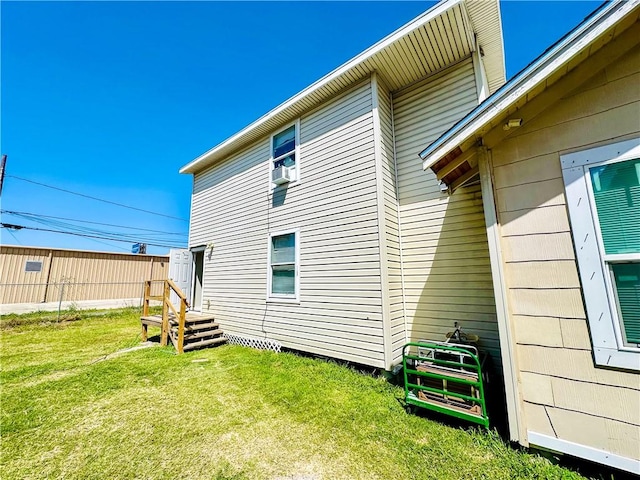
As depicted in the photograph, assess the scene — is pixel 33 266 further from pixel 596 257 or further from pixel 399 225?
pixel 596 257

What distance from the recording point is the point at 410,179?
496 cm

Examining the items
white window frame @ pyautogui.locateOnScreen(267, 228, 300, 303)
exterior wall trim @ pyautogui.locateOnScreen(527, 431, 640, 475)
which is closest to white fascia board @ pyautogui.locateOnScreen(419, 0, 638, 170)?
exterior wall trim @ pyautogui.locateOnScreen(527, 431, 640, 475)

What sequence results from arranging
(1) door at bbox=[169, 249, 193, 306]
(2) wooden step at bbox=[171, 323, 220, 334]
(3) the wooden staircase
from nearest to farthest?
(3) the wooden staircase, (2) wooden step at bbox=[171, 323, 220, 334], (1) door at bbox=[169, 249, 193, 306]

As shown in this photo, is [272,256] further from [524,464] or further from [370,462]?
[524,464]

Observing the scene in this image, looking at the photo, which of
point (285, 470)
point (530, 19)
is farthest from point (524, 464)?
point (530, 19)

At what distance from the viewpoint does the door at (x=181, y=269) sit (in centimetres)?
841

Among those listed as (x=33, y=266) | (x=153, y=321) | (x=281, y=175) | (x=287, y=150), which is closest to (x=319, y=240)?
(x=281, y=175)

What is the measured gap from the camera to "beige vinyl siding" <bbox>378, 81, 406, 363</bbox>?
4422mm

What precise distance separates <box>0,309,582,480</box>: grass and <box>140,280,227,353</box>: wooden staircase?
92 cm

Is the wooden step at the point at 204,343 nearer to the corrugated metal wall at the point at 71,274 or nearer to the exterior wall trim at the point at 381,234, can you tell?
the exterior wall trim at the point at 381,234

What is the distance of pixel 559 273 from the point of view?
7.30ft

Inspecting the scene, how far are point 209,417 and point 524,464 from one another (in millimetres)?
3238

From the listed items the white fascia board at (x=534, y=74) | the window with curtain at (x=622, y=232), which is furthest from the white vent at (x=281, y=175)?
the window with curtain at (x=622, y=232)

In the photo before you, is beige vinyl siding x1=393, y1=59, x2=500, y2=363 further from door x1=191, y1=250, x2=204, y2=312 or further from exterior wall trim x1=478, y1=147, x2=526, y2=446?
door x1=191, y1=250, x2=204, y2=312
